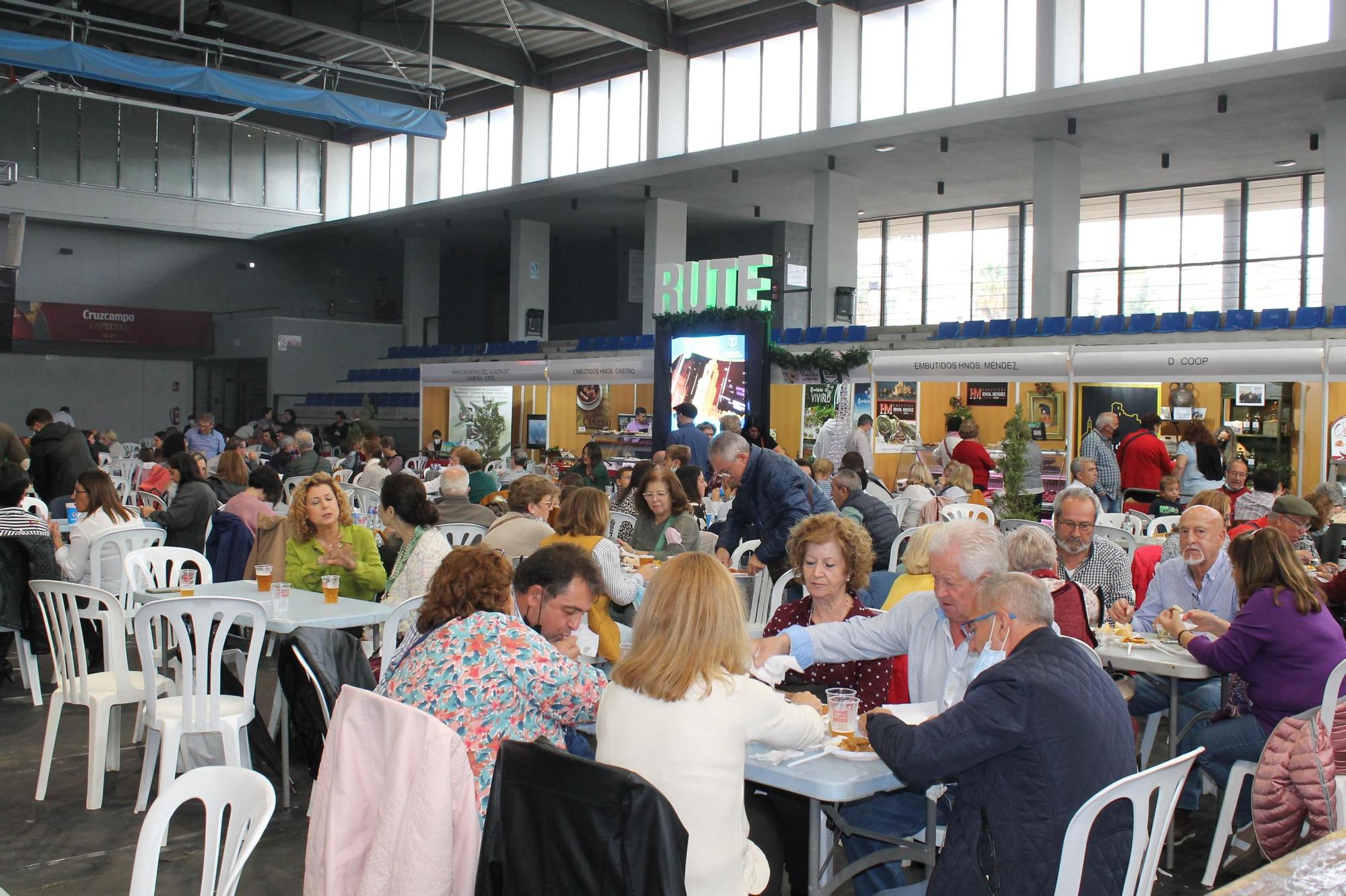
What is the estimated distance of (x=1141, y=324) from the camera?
Answer: 11445 millimetres

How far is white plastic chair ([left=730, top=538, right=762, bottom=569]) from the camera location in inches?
258

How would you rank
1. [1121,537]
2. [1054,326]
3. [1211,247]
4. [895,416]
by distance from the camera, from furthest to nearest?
1. [1211,247]
2. [895,416]
3. [1054,326]
4. [1121,537]

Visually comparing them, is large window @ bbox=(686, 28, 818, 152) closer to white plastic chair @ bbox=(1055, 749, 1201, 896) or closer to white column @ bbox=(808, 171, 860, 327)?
white column @ bbox=(808, 171, 860, 327)

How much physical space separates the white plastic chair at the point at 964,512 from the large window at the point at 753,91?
915 cm

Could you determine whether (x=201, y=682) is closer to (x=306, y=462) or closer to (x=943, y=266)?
(x=306, y=462)

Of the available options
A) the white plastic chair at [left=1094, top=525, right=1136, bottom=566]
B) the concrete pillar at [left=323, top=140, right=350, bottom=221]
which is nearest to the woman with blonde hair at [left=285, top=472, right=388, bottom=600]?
the white plastic chair at [left=1094, top=525, right=1136, bottom=566]

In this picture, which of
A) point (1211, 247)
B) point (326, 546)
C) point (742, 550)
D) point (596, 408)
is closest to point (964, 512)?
point (742, 550)

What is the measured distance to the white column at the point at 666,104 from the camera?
17812 mm

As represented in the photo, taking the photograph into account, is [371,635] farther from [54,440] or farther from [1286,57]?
[1286,57]

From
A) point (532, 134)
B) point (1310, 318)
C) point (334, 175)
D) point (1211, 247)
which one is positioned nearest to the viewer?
point (1310, 318)

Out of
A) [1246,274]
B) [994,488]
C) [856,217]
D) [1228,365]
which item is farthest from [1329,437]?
[856,217]

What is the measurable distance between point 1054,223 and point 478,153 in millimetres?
11734

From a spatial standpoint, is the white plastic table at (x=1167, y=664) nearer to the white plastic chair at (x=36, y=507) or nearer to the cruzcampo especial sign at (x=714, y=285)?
the white plastic chair at (x=36, y=507)

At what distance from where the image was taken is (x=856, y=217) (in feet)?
53.7
